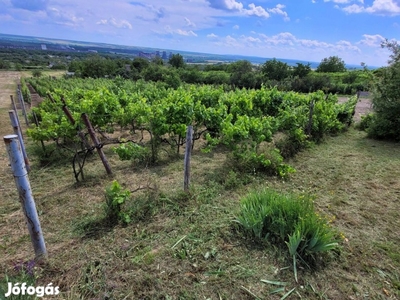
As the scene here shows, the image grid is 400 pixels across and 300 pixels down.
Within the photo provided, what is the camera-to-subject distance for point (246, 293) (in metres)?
A: 2.28

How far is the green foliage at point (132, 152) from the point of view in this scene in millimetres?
4671

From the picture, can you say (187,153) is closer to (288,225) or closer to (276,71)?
(288,225)

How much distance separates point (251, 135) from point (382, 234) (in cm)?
293

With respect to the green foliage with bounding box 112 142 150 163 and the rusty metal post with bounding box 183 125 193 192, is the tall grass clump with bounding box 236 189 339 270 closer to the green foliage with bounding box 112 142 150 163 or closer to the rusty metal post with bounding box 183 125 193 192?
the rusty metal post with bounding box 183 125 193 192

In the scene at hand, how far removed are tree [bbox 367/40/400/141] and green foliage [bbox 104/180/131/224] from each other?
8.81 m

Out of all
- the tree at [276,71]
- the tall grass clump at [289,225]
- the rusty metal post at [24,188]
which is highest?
the rusty metal post at [24,188]

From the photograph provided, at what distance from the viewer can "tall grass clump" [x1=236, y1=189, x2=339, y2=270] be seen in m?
2.61

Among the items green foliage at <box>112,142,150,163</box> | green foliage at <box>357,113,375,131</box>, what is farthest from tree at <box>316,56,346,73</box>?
green foliage at <box>112,142,150,163</box>

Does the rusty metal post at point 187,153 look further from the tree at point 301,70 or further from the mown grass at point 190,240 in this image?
the tree at point 301,70

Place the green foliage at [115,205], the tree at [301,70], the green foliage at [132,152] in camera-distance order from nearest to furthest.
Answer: the green foliage at [115,205] < the green foliage at [132,152] < the tree at [301,70]

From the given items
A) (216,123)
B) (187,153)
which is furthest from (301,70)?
(187,153)

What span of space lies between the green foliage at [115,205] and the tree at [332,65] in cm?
5969

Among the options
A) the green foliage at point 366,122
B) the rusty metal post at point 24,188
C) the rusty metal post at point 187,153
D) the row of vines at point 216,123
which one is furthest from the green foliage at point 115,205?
the green foliage at point 366,122

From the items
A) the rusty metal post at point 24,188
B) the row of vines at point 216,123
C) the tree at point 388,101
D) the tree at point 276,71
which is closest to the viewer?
the rusty metal post at point 24,188
